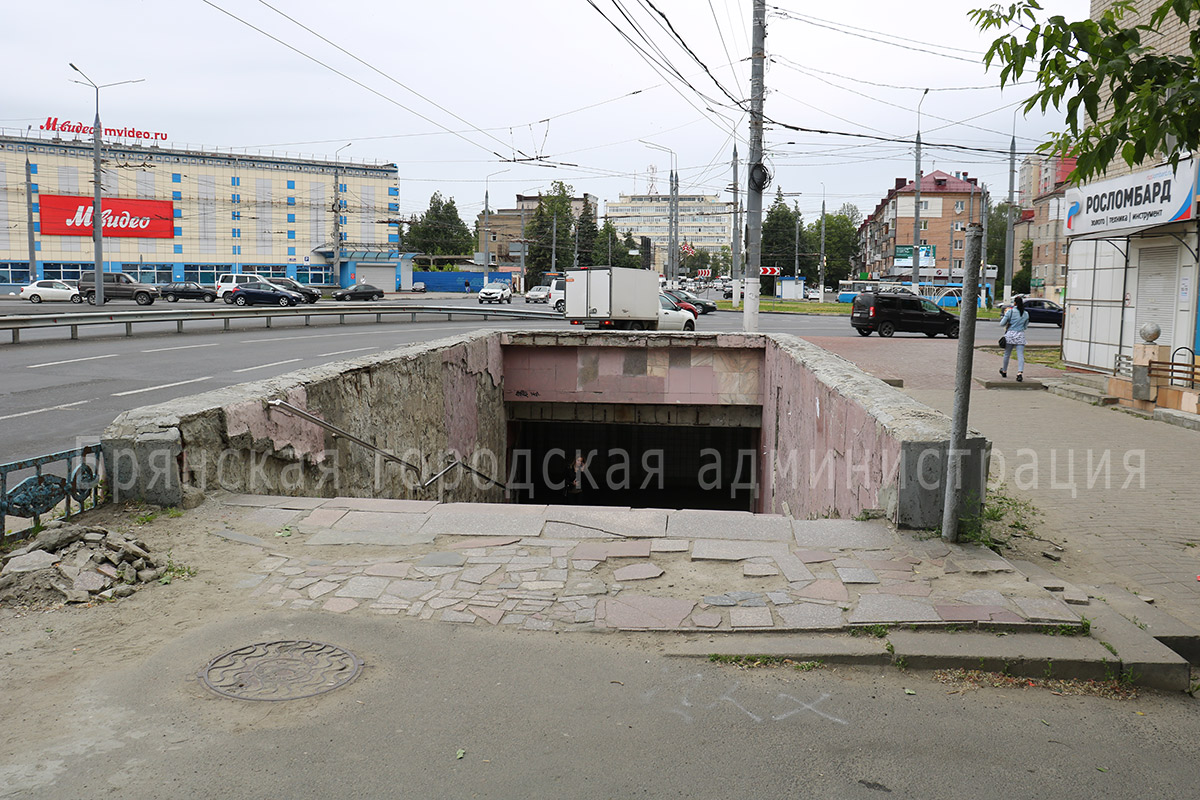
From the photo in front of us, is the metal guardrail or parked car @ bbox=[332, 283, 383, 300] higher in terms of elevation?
parked car @ bbox=[332, 283, 383, 300]

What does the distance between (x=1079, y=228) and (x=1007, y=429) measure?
8724 millimetres

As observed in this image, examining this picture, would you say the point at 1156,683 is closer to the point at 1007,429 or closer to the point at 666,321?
the point at 1007,429

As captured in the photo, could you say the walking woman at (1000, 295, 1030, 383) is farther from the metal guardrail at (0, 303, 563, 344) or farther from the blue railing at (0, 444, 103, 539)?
the metal guardrail at (0, 303, 563, 344)

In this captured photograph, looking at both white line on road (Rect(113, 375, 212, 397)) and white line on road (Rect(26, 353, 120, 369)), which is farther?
white line on road (Rect(26, 353, 120, 369))

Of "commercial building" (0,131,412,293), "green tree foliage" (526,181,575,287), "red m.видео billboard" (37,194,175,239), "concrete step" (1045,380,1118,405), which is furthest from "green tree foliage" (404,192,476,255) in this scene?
"concrete step" (1045,380,1118,405)

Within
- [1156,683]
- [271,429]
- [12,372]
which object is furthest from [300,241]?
[1156,683]

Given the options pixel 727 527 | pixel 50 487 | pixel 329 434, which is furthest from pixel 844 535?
pixel 50 487

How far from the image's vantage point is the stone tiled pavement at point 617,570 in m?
4.48

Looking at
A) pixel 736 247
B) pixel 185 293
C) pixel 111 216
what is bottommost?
pixel 185 293

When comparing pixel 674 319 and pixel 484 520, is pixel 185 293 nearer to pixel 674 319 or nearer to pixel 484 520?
pixel 674 319

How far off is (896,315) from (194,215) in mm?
60003

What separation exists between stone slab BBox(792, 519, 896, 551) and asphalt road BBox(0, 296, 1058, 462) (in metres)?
7.12

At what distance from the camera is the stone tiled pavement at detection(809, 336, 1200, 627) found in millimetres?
6086

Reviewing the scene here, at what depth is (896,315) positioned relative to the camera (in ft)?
109
